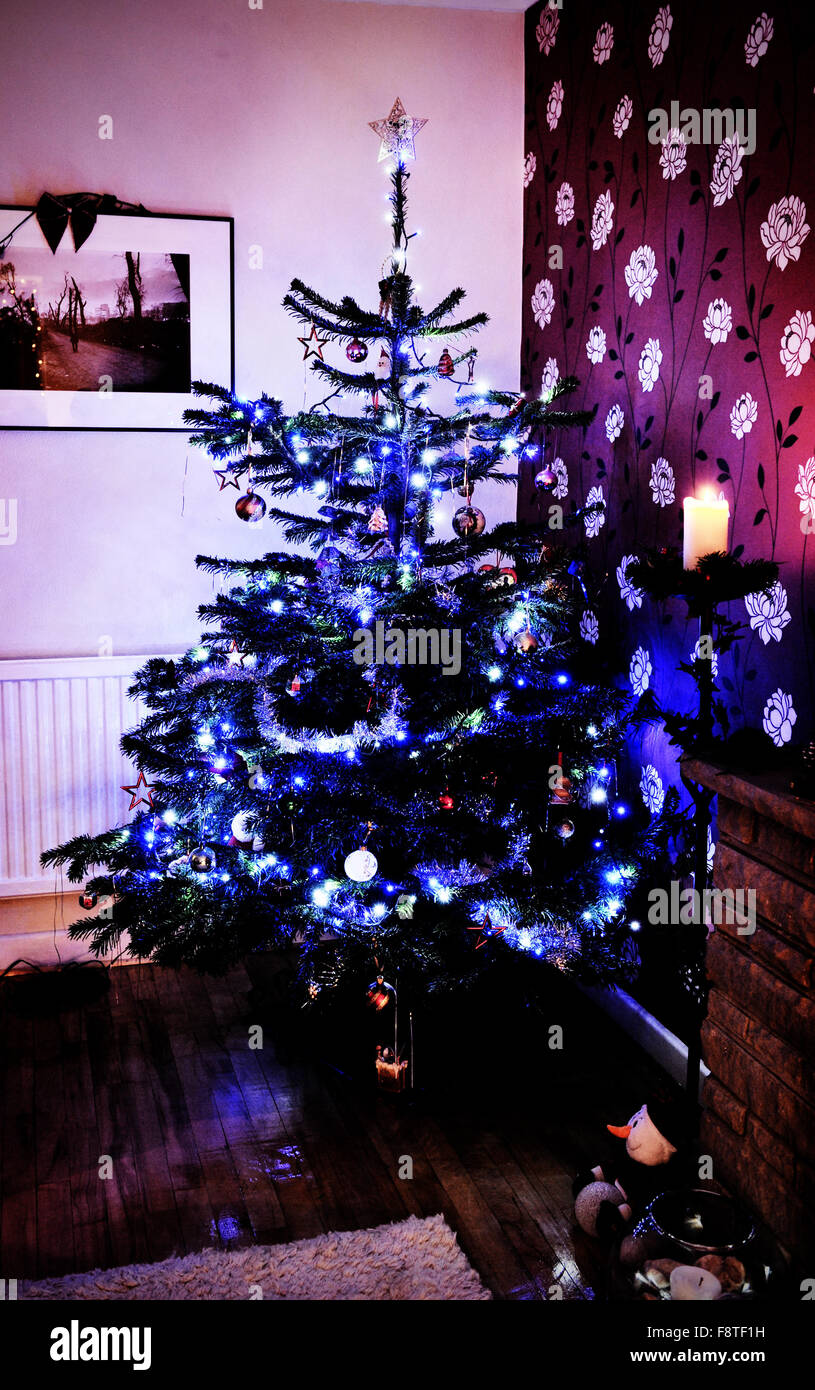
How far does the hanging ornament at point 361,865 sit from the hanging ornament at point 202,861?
0.45m

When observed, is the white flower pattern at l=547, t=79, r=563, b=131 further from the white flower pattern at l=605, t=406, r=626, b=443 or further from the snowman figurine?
the snowman figurine

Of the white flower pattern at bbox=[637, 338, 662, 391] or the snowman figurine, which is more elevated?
the white flower pattern at bbox=[637, 338, 662, 391]

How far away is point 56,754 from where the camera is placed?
123 inches

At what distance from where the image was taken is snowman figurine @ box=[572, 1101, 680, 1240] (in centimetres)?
206

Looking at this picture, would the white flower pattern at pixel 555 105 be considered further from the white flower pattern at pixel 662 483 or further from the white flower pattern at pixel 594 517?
the white flower pattern at pixel 662 483

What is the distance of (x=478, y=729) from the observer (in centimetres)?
246

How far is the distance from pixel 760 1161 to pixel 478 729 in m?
1.01

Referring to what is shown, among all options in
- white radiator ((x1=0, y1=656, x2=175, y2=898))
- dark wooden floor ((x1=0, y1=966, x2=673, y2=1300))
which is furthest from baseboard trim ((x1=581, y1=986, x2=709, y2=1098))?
white radiator ((x1=0, y1=656, x2=175, y2=898))

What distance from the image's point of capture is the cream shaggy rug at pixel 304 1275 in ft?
6.25

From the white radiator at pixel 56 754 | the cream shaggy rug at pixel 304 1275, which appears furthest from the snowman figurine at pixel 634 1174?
the white radiator at pixel 56 754

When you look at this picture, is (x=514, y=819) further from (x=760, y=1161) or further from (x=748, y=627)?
(x=760, y=1161)

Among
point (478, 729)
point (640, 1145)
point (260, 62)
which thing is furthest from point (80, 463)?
point (640, 1145)

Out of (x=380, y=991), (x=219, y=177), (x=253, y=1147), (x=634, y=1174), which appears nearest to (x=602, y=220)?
(x=219, y=177)

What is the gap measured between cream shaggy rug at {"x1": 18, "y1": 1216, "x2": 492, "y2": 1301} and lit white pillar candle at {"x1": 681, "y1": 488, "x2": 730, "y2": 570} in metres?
1.33
